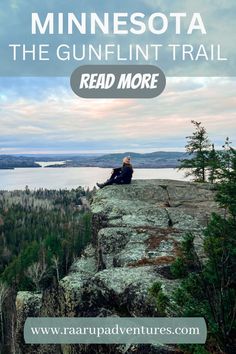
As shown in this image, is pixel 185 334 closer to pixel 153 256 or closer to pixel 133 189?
pixel 153 256

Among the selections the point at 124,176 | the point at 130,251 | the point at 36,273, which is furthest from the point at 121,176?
the point at 36,273

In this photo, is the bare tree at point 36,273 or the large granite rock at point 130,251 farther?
the bare tree at point 36,273

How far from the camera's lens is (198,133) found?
30.7 metres

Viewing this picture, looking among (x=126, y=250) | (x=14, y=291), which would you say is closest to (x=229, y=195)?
(x=126, y=250)

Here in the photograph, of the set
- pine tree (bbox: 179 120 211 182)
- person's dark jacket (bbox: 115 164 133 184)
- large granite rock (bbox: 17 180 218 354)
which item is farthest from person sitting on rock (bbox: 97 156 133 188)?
pine tree (bbox: 179 120 211 182)

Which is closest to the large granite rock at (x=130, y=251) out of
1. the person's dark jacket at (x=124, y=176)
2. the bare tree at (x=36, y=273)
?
the person's dark jacket at (x=124, y=176)

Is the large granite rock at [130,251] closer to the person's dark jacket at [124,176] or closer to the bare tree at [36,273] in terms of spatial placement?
the person's dark jacket at [124,176]

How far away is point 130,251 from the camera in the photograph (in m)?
11.4

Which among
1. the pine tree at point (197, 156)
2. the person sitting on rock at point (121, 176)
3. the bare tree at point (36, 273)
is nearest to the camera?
the person sitting on rock at point (121, 176)

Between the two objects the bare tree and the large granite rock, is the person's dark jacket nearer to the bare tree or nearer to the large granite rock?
the large granite rock

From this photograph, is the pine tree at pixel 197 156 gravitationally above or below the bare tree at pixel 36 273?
above

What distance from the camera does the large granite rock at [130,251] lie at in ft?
28.2

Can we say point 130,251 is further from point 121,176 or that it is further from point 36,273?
point 36,273

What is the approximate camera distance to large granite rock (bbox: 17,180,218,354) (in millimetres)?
8602
